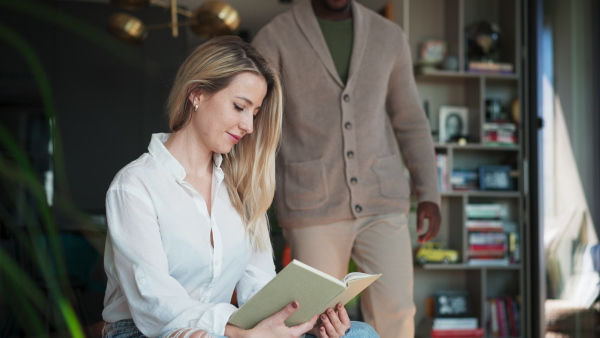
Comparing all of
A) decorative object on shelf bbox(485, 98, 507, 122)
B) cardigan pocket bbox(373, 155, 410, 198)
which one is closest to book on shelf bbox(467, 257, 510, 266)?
decorative object on shelf bbox(485, 98, 507, 122)

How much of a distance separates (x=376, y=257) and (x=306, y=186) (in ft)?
0.98

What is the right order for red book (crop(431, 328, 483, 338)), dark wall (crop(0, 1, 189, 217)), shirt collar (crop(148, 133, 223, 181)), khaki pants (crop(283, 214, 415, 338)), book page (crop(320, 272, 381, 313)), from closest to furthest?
book page (crop(320, 272, 381, 313)), shirt collar (crop(148, 133, 223, 181)), khaki pants (crop(283, 214, 415, 338)), red book (crop(431, 328, 483, 338)), dark wall (crop(0, 1, 189, 217))

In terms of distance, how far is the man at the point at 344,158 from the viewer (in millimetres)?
2256

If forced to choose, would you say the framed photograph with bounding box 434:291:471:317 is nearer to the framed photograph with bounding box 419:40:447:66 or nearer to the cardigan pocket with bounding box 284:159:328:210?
the framed photograph with bounding box 419:40:447:66

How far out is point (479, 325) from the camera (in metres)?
4.34

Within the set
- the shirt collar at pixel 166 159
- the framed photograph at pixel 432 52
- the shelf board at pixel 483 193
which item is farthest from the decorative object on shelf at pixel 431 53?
the shirt collar at pixel 166 159

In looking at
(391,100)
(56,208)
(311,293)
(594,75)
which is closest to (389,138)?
(391,100)

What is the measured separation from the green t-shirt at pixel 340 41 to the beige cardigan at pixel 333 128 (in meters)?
0.04

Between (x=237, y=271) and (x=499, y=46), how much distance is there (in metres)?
3.32

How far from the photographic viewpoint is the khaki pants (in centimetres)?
223

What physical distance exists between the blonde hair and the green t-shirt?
2.10 ft

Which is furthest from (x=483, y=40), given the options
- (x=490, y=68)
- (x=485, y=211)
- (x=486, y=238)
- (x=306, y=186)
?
(x=306, y=186)

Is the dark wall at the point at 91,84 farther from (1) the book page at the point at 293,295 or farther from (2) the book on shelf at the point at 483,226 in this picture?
(1) the book page at the point at 293,295

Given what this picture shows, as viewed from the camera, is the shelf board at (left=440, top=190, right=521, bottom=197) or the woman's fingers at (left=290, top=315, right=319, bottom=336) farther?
the shelf board at (left=440, top=190, right=521, bottom=197)
